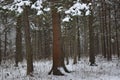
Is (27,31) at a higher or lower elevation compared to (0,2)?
lower

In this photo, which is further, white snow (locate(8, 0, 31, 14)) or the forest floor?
the forest floor

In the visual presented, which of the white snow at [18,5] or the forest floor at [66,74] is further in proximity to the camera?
the forest floor at [66,74]

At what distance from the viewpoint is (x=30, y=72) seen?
50.5 feet

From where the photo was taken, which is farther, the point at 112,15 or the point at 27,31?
the point at 112,15

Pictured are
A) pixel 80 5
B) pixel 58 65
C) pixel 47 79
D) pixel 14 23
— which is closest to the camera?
pixel 80 5

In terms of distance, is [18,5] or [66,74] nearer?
[18,5]

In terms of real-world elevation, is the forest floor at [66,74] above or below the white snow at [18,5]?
below

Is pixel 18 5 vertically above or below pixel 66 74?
above

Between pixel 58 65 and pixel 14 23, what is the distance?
310 inches

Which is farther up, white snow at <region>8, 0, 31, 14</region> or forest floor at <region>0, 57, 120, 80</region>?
white snow at <region>8, 0, 31, 14</region>

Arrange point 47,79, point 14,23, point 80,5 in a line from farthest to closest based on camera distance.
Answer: point 14,23 < point 47,79 < point 80,5

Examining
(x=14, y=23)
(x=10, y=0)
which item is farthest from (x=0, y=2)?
(x=14, y=23)

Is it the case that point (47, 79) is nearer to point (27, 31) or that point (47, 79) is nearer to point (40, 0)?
point (27, 31)

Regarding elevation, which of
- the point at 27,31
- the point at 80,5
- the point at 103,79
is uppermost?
the point at 80,5
